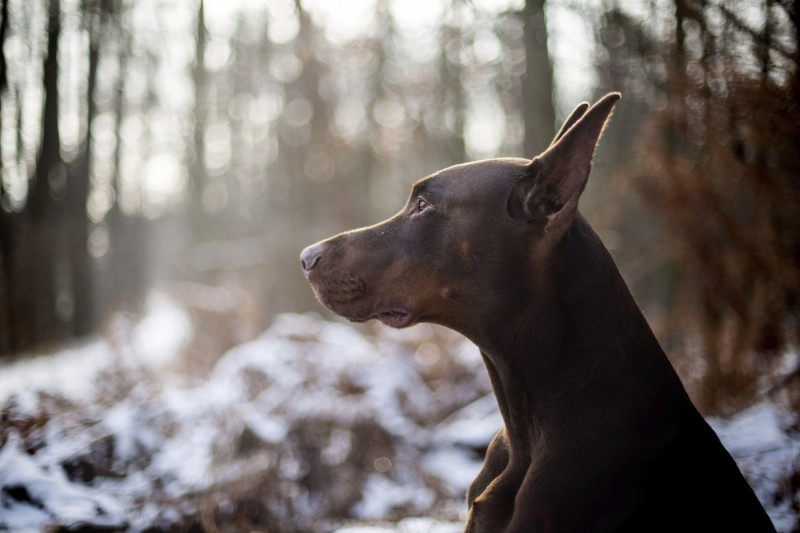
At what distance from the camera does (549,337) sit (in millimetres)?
2521

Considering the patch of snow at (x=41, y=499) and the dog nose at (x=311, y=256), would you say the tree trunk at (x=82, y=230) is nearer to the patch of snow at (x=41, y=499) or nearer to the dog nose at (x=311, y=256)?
the patch of snow at (x=41, y=499)

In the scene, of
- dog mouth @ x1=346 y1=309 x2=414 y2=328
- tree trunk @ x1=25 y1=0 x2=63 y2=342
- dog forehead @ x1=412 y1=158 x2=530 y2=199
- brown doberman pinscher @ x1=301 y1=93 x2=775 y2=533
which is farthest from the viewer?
tree trunk @ x1=25 y1=0 x2=63 y2=342

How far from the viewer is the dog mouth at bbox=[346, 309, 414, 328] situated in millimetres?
2842

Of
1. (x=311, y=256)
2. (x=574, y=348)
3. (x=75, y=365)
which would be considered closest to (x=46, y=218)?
(x=75, y=365)

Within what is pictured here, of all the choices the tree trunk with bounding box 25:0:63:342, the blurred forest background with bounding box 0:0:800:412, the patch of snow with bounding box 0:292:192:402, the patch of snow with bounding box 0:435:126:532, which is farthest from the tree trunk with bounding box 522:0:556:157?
the tree trunk with bounding box 25:0:63:342

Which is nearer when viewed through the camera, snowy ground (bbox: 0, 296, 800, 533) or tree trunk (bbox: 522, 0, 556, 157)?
snowy ground (bbox: 0, 296, 800, 533)

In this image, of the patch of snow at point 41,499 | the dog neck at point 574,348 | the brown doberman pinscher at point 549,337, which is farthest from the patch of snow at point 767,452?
the patch of snow at point 41,499

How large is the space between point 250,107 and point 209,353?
1851cm

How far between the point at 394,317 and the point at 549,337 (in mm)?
756

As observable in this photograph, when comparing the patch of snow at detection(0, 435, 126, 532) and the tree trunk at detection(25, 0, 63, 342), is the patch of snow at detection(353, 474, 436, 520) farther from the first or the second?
the tree trunk at detection(25, 0, 63, 342)

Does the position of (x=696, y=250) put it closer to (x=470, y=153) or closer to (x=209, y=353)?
(x=209, y=353)

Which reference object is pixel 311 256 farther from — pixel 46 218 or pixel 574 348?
pixel 46 218

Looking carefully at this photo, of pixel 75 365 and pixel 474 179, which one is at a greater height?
pixel 474 179

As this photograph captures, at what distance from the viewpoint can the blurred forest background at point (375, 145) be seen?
562 cm
